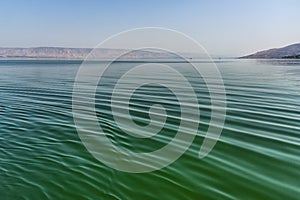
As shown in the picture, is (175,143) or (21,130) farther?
(21,130)

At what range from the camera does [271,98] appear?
15344 millimetres

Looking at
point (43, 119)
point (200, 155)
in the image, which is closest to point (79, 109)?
point (43, 119)

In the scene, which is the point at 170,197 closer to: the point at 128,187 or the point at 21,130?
the point at 128,187

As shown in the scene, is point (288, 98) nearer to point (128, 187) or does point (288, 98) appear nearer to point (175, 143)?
point (175, 143)

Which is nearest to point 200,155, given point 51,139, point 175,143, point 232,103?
point 175,143

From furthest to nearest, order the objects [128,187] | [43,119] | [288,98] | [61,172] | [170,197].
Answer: [288,98] → [43,119] → [61,172] → [128,187] → [170,197]

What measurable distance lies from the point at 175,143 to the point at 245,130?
2646mm

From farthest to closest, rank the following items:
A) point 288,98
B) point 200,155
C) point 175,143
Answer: point 288,98, point 175,143, point 200,155

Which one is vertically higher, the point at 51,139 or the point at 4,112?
the point at 4,112

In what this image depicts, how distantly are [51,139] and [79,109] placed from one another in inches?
189

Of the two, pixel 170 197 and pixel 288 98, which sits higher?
pixel 288 98

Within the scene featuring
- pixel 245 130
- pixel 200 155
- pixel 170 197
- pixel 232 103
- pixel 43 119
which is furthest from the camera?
pixel 232 103

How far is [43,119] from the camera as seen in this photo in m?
10.7

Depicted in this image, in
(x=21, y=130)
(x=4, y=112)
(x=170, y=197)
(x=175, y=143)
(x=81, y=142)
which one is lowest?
(x=170, y=197)
